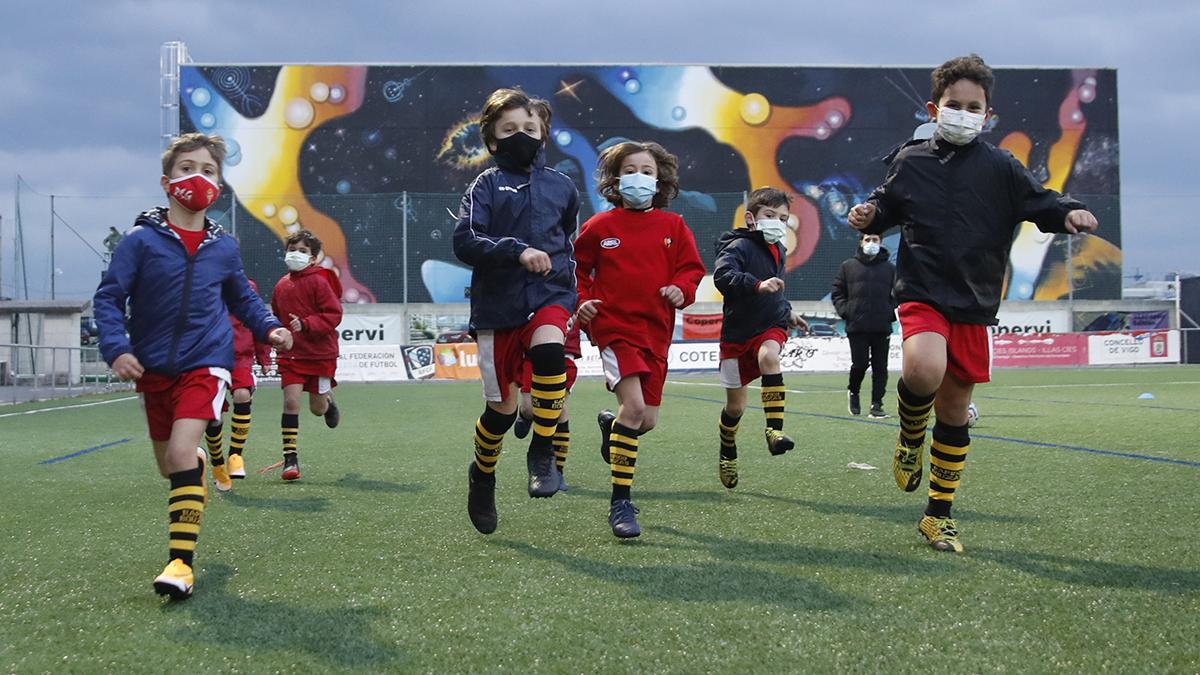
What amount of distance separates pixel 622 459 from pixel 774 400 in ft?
6.61

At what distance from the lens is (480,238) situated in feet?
14.6

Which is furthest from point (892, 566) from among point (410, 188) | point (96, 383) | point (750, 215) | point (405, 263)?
point (410, 188)

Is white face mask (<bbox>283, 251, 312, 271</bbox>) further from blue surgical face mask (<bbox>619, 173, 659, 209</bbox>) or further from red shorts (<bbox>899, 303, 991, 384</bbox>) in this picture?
red shorts (<bbox>899, 303, 991, 384</bbox>)

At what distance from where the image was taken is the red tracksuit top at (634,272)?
16.1ft

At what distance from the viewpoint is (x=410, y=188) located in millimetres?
40094

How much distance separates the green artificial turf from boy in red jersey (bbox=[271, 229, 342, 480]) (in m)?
0.62

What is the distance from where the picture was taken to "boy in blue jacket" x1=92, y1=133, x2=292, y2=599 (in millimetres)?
3766

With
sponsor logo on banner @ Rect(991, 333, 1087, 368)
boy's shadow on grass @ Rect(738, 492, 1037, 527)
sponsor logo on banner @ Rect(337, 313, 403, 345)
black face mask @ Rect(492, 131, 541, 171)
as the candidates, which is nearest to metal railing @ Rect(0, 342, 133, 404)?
sponsor logo on banner @ Rect(337, 313, 403, 345)

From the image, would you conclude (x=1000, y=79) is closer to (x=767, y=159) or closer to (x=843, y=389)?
(x=767, y=159)

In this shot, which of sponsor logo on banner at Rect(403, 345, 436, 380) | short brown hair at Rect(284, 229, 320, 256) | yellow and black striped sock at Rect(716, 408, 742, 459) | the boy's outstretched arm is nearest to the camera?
the boy's outstretched arm

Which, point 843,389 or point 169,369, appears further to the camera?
point 843,389

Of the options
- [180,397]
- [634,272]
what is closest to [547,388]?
[634,272]

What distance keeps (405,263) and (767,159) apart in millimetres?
15738

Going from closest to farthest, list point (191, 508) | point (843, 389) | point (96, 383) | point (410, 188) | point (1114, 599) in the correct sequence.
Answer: point (1114, 599)
point (191, 508)
point (843, 389)
point (96, 383)
point (410, 188)
